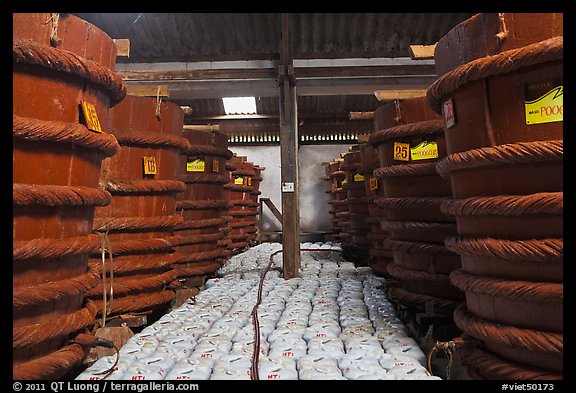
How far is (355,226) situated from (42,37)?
16.1 feet

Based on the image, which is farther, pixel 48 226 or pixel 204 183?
pixel 204 183

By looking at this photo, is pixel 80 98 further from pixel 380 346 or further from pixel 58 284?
pixel 380 346

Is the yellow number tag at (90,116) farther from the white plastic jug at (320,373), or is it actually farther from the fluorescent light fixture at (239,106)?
the fluorescent light fixture at (239,106)

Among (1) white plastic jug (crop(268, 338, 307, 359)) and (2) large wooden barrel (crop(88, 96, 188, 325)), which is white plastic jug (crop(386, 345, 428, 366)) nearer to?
(1) white plastic jug (crop(268, 338, 307, 359))

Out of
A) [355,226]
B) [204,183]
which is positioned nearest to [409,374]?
[204,183]

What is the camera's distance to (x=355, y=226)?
6.12m

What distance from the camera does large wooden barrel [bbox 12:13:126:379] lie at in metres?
1.68

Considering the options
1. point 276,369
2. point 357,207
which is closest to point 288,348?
point 276,369

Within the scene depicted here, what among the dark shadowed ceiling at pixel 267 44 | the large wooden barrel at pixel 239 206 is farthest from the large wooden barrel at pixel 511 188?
the large wooden barrel at pixel 239 206

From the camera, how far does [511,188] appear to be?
5.72ft

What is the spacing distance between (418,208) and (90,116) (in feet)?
7.14

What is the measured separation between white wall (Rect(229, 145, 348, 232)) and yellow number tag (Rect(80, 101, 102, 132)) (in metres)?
10.4

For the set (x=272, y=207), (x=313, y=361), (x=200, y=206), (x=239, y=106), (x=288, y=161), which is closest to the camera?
(x=313, y=361)

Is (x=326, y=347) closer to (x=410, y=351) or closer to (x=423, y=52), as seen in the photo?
(x=410, y=351)
